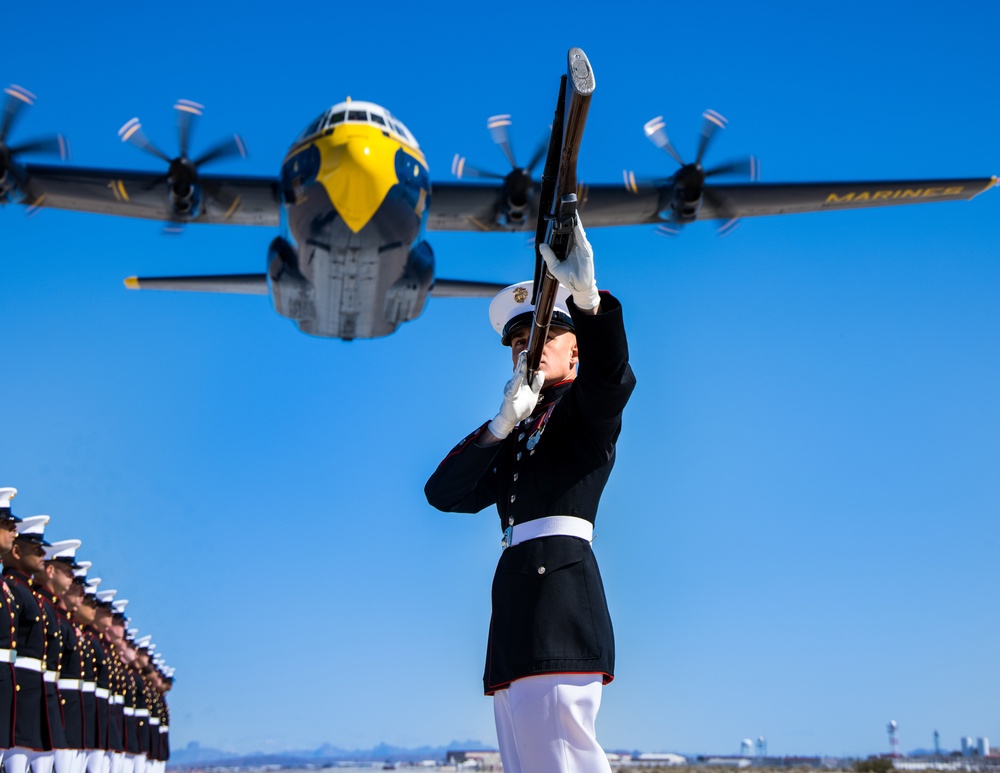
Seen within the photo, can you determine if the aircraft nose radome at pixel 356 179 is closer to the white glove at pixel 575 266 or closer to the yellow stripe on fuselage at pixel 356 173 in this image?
the yellow stripe on fuselage at pixel 356 173

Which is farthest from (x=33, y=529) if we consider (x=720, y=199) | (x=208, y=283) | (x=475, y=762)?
(x=475, y=762)

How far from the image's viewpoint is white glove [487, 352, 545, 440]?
329 cm

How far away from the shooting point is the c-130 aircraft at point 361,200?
53.1 ft

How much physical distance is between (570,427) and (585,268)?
28.6 inches

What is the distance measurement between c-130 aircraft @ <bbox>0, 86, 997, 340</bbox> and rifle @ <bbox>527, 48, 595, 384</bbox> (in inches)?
516

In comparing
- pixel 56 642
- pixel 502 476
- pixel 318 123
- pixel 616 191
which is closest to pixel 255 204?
pixel 318 123

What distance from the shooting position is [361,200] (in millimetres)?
15789

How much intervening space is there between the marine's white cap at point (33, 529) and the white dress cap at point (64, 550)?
139 centimetres

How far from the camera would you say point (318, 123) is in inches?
675

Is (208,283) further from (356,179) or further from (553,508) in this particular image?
(553,508)

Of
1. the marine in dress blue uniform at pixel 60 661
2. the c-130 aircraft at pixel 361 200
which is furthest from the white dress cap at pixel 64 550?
the c-130 aircraft at pixel 361 200

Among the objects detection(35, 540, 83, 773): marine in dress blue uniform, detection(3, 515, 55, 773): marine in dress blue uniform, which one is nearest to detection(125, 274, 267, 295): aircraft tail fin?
detection(35, 540, 83, 773): marine in dress blue uniform

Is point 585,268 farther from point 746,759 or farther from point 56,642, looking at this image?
point 746,759

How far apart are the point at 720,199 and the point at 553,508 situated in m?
20.3
